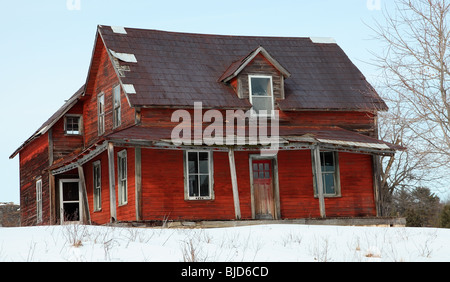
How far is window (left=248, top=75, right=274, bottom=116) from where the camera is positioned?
2489cm

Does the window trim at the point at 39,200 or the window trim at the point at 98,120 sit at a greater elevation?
the window trim at the point at 98,120

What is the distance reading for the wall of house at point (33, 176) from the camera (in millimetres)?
28125

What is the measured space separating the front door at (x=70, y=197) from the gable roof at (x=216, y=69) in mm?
6297

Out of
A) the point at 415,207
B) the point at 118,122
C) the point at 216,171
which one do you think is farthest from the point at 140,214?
the point at 415,207

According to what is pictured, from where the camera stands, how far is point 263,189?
78.0 feet

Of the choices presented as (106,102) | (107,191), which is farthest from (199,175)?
(106,102)

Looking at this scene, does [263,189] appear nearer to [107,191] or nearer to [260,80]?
[260,80]

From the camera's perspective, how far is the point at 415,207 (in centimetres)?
4322

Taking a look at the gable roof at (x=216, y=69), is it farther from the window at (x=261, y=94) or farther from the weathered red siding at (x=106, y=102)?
the weathered red siding at (x=106, y=102)

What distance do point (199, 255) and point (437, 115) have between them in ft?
39.5

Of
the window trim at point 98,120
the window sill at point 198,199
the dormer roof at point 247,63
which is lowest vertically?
the window sill at point 198,199

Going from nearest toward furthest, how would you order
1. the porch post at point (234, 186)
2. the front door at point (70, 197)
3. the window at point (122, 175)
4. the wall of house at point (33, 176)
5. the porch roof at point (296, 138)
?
the porch roof at point (296, 138) → the porch post at point (234, 186) → the window at point (122, 175) → the front door at point (70, 197) → the wall of house at point (33, 176)

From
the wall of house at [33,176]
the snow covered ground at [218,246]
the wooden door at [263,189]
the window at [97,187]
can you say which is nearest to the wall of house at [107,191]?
the window at [97,187]

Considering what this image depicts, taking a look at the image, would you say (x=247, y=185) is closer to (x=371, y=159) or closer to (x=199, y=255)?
(x=371, y=159)
